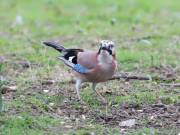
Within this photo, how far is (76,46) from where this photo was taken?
10477mm

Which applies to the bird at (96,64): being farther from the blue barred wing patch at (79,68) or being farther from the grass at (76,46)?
the grass at (76,46)

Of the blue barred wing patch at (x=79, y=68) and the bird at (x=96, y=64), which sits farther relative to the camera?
the blue barred wing patch at (x=79, y=68)

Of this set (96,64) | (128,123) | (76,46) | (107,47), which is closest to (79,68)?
(96,64)

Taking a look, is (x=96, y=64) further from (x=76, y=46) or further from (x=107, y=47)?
(x=76, y=46)

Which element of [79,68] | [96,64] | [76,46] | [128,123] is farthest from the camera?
[76,46]

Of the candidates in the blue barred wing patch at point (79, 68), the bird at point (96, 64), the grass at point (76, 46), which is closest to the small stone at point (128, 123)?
the grass at point (76, 46)

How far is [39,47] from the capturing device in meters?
10.3

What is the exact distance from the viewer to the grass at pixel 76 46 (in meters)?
6.58

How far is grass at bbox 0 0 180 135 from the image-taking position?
259 inches

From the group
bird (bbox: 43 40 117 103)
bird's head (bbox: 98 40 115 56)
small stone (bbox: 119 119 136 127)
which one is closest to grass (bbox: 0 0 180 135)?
small stone (bbox: 119 119 136 127)

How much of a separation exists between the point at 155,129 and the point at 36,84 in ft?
7.34

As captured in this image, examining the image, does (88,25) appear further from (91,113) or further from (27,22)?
(91,113)

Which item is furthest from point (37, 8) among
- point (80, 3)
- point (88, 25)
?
point (88, 25)

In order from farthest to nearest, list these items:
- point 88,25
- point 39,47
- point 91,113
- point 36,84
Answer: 1. point 88,25
2. point 39,47
3. point 36,84
4. point 91,113
